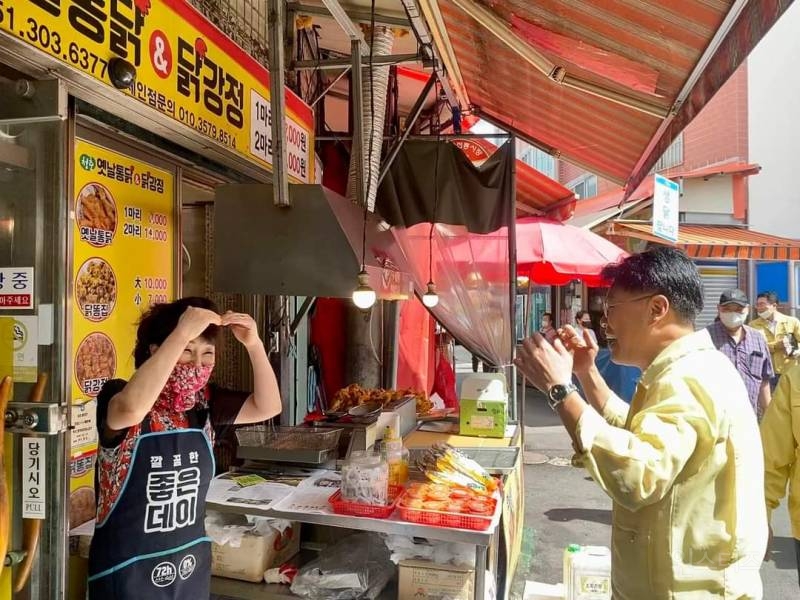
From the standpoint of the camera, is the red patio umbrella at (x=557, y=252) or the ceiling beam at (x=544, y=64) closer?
the ceiling beam at (x=544, y=64)

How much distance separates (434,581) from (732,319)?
5258 mm

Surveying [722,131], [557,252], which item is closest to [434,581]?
[557,252]

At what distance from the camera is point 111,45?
8.12ft

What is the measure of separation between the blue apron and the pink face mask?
11 cm

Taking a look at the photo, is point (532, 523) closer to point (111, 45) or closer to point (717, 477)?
point (717, 477)

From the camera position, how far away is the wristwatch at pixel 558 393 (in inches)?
73.5

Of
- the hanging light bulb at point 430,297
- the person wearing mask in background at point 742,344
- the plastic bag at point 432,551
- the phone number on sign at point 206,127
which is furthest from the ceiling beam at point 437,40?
the person wearing mask in background at point 742,344

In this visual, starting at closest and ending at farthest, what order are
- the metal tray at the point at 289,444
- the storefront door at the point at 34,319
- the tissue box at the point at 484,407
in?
the storefront door at the point at 34,319 < the metal tray at the point at 289,444 < the tissue box at the point at 484,407

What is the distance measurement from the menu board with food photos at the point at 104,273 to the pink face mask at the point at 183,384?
77 cm

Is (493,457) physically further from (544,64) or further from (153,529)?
(544,64)

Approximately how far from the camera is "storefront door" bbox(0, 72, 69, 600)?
7.36 feet

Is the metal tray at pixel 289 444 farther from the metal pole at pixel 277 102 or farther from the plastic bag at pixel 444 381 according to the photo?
the plastic bag at pixel 444 381

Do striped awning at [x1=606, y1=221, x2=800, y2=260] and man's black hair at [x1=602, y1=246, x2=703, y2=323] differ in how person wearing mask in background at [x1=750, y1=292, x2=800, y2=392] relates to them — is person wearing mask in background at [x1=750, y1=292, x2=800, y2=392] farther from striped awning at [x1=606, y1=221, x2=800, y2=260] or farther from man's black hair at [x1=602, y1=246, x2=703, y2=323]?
man's black hair at [x1=602, y1=246, x2=703, y2=323]

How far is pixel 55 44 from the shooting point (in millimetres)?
2143
